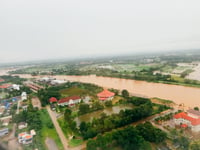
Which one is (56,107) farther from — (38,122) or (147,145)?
(147,145)

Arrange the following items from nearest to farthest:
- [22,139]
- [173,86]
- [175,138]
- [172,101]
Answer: [175,138]
[22,139]
[172,101]
[173,86]

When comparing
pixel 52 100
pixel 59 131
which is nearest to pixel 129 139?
pixel 59 131

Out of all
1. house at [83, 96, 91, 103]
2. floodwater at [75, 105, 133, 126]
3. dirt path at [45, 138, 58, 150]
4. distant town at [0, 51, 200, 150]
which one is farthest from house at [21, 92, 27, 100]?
dirt path at [45, 138, 58, 150]

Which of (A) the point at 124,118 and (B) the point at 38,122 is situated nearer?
(A) the point at 124,118

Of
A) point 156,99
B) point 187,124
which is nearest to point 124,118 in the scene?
point 187,124

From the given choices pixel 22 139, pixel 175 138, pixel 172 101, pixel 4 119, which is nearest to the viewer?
pixel 175 138

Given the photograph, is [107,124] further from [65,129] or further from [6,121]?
[6,121]

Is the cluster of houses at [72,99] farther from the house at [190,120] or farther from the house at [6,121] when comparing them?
the house at [190,120]
